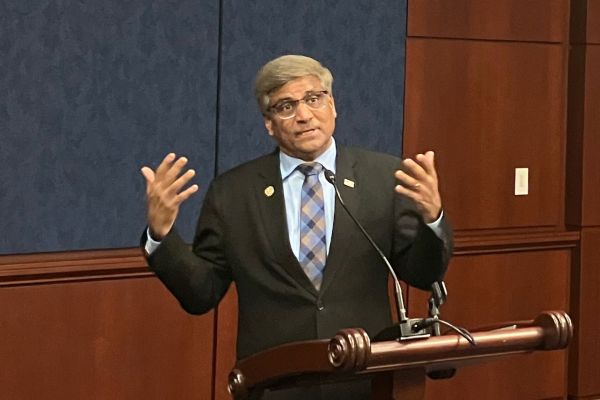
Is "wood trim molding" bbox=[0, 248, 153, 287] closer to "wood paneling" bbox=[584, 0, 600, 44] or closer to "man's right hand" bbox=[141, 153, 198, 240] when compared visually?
"man's right hand" bbox=[141, 153, 198, 240]

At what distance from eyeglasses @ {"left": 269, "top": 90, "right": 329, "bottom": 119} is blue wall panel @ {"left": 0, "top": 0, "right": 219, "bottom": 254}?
155 centimetres

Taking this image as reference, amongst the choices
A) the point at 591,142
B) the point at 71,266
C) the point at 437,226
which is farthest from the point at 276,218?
the point at 591,142

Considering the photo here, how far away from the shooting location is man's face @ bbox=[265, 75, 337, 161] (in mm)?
2711

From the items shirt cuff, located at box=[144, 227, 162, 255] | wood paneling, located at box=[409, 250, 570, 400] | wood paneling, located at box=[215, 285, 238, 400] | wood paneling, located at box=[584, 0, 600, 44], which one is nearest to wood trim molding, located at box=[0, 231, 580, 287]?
wood paneling, located at box=[215, 285, 238, 400]

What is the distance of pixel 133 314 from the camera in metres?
4.23

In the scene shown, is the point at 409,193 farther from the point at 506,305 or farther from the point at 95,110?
the point at 506,305

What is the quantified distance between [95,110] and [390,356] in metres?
2.32

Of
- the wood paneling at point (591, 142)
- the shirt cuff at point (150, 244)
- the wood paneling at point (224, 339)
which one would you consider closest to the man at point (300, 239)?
the shirt cuff at point (150, 244)

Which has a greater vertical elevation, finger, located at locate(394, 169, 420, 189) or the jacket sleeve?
finger, located at locate(394, 169, 420, 189)


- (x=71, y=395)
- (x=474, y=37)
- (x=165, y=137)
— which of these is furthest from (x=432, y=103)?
(x=71, y=395)

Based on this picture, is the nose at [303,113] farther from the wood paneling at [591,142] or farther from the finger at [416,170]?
the wood paneling at [591,142]

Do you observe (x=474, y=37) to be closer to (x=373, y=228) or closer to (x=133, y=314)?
(x=133, y=314)

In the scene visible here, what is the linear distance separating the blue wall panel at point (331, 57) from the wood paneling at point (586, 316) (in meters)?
1.11

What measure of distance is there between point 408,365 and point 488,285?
3.04 m
